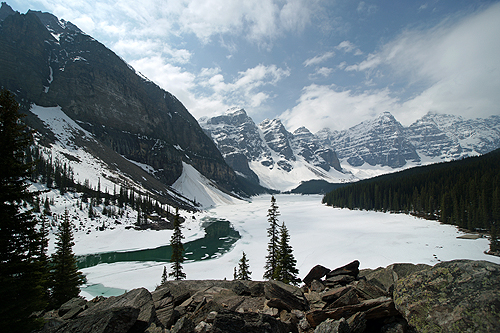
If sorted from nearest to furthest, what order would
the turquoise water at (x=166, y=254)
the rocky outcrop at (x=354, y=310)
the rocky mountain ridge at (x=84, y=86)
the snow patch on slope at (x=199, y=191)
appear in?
the rocky outcrop at (x=354, y=310) → the turquoise water at (x=166, y=254) → the rocky mountain ridge at (x=84, y=86) → the snow patch on slope at (x=199, y=191)

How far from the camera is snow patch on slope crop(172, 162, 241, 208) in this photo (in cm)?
16712

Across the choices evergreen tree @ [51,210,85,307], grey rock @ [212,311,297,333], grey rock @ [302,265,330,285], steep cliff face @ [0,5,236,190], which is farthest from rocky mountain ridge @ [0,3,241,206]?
grey rock @ [212,311,297,333]

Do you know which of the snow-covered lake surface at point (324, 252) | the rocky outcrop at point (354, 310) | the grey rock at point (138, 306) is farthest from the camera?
the snow-covered lake surface at point (324, 252)

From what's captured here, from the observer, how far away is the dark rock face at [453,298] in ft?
14.8

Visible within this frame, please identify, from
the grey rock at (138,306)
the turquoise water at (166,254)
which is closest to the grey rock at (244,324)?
the grey rock at (138,306)

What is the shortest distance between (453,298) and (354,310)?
258 centimetres

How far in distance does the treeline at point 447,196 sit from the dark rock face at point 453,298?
62097mm

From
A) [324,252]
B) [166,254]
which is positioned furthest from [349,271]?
[166,254]

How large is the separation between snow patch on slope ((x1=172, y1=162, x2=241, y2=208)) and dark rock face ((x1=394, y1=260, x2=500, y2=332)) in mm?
158426

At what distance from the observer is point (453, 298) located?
512 cm

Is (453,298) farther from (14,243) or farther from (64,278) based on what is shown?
(64,278)

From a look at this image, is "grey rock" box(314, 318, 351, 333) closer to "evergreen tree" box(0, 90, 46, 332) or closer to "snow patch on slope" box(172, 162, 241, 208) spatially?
"evergreen tree" box(0, 90, 46, 332)

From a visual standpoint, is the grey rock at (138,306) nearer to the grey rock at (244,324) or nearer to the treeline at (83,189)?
the grey rock at (244,324)

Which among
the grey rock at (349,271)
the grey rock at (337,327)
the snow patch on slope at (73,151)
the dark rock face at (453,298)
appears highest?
the snow patch on slope at (73,151)
